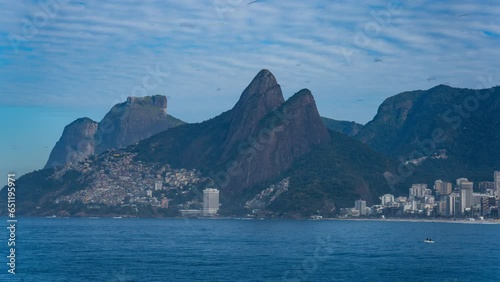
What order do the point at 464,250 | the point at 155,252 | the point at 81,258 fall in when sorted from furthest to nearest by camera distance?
1. the point at 464,250
2. the point at 155,252
3. the point at 81,258

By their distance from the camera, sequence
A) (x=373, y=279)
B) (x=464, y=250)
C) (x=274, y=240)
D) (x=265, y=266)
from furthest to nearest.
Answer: (x=274, y=240), (x=464, y=250), (x=265, y=266), (x=373, y=279)

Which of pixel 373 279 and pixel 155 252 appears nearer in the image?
pixel 373 279

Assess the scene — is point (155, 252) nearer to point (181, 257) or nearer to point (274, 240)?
point (181, 257)

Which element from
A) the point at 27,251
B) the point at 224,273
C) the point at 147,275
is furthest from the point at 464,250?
the point at 27,251

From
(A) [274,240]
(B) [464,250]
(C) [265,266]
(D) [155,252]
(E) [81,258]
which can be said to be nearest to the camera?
(C) [265,266]

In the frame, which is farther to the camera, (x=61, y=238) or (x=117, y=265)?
(x=61, y=238)

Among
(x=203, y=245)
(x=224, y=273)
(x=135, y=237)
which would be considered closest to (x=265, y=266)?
(x=224, y=273)

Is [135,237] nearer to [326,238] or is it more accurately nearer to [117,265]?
[326,238]

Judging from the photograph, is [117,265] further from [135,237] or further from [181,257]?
[135,237]

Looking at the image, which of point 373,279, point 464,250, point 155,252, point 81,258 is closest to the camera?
point 373,279
